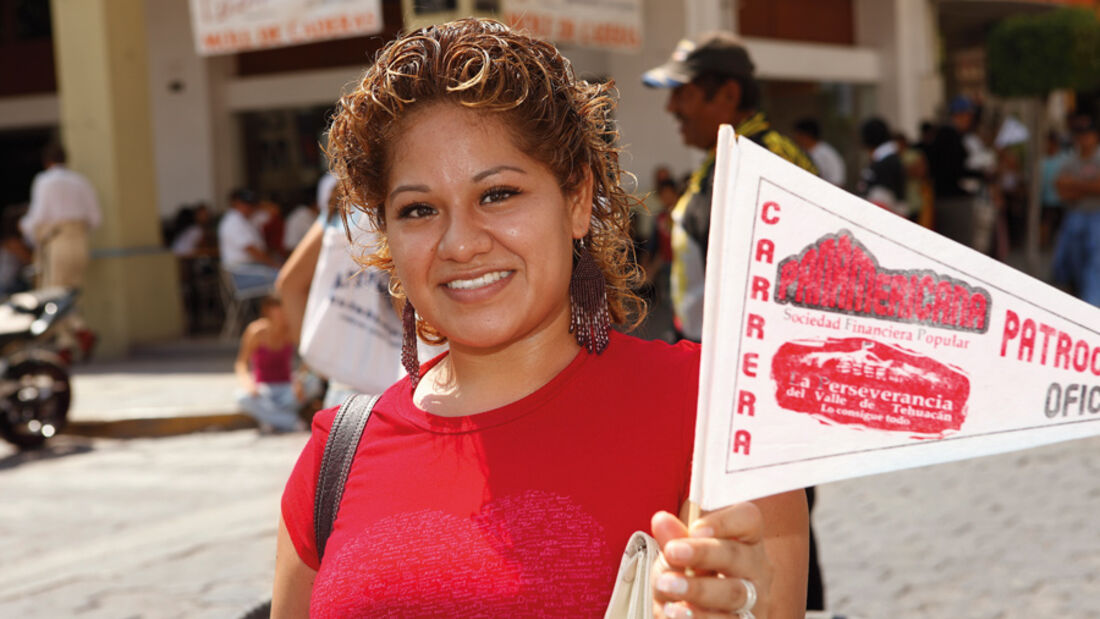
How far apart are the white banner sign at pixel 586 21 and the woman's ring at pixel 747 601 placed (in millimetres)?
8612

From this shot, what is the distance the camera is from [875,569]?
4.96m

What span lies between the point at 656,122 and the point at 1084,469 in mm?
9563

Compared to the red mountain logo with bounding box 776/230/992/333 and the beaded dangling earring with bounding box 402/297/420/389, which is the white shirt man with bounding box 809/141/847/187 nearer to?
the beaded dangling earring with bounding box 402/297/420/389

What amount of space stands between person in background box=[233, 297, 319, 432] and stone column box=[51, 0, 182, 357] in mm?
4956

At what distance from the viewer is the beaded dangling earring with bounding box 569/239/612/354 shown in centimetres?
196

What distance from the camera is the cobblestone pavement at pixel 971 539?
14.9ft

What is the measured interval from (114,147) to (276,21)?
12.2 feet

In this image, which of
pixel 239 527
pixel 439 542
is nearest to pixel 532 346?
pixel 439 542

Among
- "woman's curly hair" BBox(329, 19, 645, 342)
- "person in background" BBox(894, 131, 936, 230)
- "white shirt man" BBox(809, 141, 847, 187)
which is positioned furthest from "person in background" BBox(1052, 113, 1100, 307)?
"woman's curly hair" BBox(329, 19, 645, 342)

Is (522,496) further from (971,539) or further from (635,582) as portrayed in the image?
(971,539)

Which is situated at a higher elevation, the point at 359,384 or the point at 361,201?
the point at 361,201

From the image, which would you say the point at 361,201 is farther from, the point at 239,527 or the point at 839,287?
the point at 239,527

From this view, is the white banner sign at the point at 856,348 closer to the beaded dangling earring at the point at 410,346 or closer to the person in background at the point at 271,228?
the beaded dangling earring at the point at 410,346

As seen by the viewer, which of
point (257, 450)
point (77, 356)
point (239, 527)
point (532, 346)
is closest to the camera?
point (532, 346)
